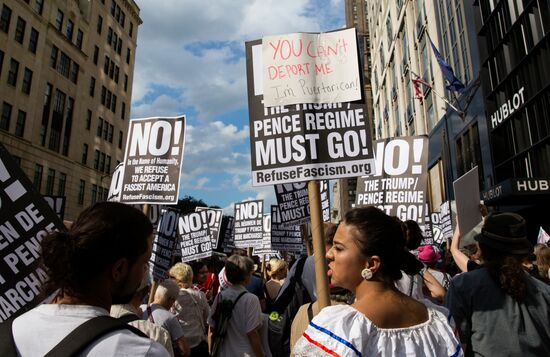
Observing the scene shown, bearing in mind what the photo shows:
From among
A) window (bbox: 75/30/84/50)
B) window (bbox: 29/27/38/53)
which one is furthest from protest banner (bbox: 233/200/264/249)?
window (bbox: 75/30/84/50)

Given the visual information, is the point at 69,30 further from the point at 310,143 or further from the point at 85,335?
the point at 85,335

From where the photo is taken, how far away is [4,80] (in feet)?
99.1

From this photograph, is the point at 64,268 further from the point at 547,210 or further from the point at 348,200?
the point at 348,200

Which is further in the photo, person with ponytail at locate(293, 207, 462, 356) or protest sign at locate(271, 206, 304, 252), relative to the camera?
protest sign at locate(271, 206, 304, 252)

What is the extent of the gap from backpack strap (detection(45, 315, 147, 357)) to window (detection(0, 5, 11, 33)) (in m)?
35.9

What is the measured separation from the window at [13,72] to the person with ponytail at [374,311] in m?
35.7

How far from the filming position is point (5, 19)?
30.5m

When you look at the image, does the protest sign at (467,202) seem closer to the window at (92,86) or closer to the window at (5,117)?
the window at (5,117)

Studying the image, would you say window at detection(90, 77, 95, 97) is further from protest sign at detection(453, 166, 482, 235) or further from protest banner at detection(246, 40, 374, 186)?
protest sign at detection(453, 166, 482, 235)

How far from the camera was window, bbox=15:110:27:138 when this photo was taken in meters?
31.8

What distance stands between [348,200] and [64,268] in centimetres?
8931

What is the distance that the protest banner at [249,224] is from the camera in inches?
481

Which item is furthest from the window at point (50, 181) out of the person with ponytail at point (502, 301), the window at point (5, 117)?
the person with ponytail at point (502, 301)

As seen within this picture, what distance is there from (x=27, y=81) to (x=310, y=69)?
35.3 meters
